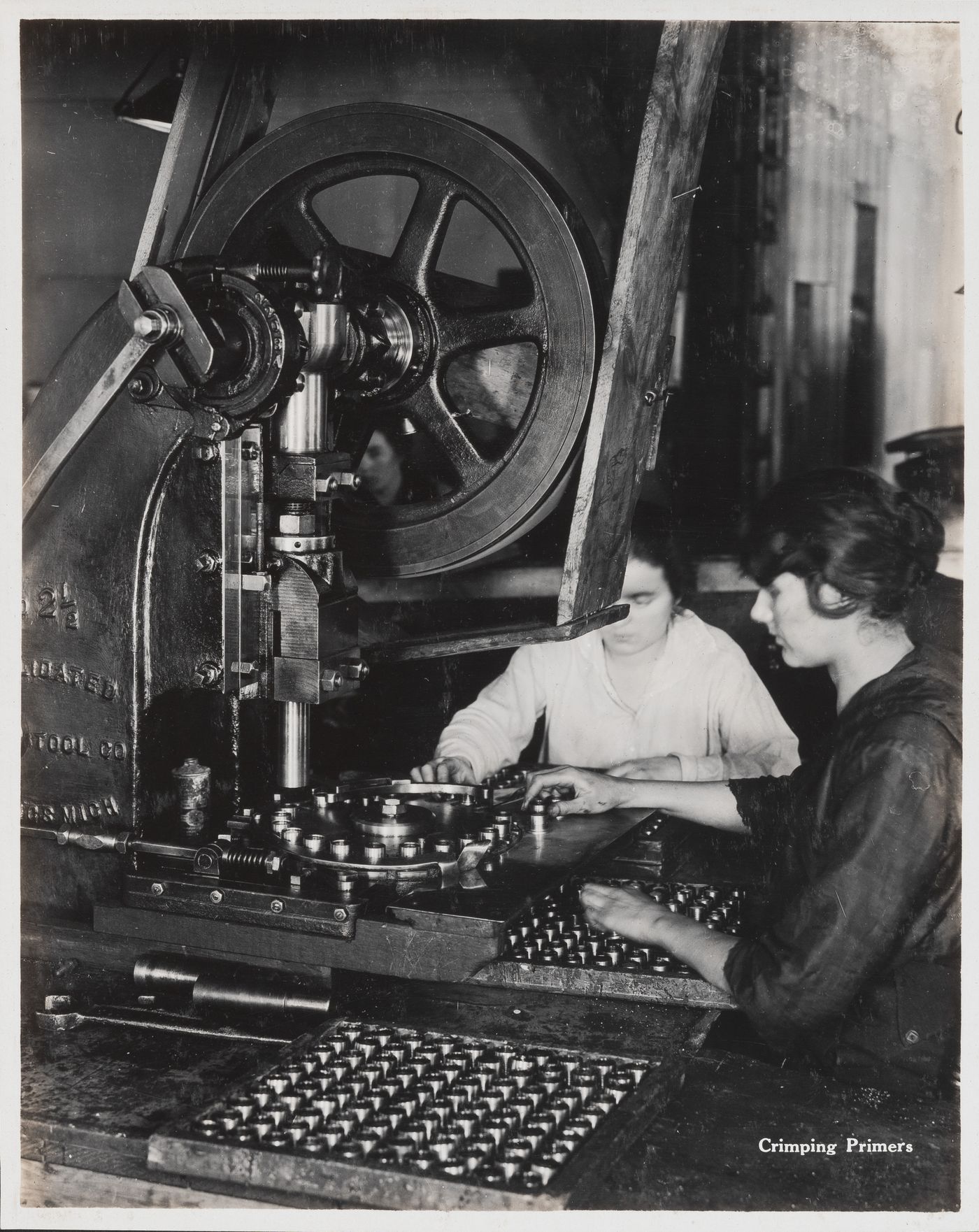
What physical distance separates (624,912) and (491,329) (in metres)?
0.93

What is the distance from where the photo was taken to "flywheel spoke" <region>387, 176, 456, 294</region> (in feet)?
6.64

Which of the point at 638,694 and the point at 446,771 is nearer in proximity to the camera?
the point at 446,771

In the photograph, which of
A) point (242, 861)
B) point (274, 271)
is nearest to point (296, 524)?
point (274, 271)

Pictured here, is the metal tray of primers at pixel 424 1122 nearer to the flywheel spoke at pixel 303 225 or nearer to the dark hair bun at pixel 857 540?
the dark hair bun at pixel 857 540

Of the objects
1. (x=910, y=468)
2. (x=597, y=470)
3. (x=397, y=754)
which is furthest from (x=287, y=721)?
(x=910, y=468)

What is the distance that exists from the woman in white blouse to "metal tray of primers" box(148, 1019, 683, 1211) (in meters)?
1.46

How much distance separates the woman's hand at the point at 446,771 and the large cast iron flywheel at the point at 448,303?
456 millimetres

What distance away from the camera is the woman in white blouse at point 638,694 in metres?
2.97

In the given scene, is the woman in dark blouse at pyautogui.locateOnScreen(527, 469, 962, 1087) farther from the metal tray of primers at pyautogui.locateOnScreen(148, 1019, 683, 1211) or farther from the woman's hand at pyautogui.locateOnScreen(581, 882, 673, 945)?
the metal tray of primers at pyautogui.locateOnScreen(148, 1019, 683, 1211)

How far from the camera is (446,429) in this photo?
2.11 m

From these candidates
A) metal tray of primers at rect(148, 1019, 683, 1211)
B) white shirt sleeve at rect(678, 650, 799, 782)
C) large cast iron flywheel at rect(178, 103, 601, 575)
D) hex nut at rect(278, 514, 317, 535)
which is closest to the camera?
metal tray of primers at rect(148, 1019, 683, 1211)

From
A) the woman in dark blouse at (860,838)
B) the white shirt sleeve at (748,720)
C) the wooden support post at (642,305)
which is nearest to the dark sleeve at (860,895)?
the woman in dark blouse at (860,838)

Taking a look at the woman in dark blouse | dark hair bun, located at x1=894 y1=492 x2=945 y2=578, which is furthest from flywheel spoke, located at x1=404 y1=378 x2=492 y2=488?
dark hair bun, located at x1=894 y1=492 x2=945 y2=578

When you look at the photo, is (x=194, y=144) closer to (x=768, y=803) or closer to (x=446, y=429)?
(x=446, y=429)
